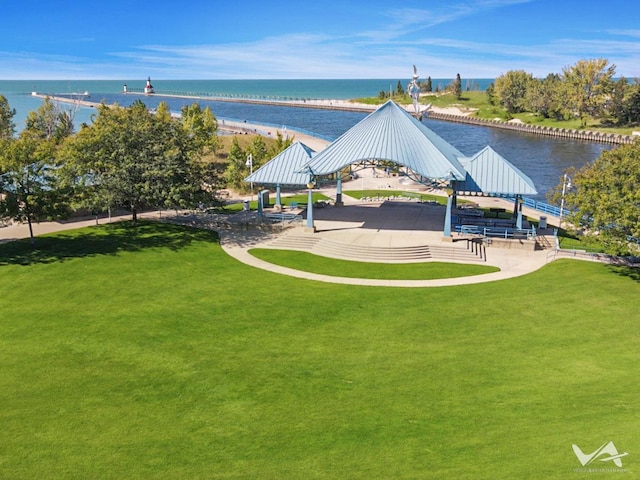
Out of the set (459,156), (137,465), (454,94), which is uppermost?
(454,94)

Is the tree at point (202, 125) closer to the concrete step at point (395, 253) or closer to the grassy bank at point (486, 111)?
the concrete step at point (395, 253)

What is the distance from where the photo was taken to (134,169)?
35969 mm

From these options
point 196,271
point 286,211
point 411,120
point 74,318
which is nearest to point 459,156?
point 411,120

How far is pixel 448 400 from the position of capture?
53.8 feet

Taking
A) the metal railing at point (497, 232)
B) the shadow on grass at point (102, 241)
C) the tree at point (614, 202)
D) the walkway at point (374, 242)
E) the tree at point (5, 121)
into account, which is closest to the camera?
the tree at point (614, 202)

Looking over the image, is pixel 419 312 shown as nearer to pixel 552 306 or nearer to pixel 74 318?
pixel 552 306

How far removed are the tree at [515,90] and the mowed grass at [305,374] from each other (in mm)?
127601

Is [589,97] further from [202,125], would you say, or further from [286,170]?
[286,170]

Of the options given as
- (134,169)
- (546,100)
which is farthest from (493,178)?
(546,100)

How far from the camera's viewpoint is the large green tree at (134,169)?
115ft

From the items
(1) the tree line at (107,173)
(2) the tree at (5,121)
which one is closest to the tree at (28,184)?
(1) the tree line at (107,173)

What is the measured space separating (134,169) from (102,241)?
18.0 feet

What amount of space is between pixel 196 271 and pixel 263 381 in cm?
1331

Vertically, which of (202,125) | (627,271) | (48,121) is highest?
(48,121)
